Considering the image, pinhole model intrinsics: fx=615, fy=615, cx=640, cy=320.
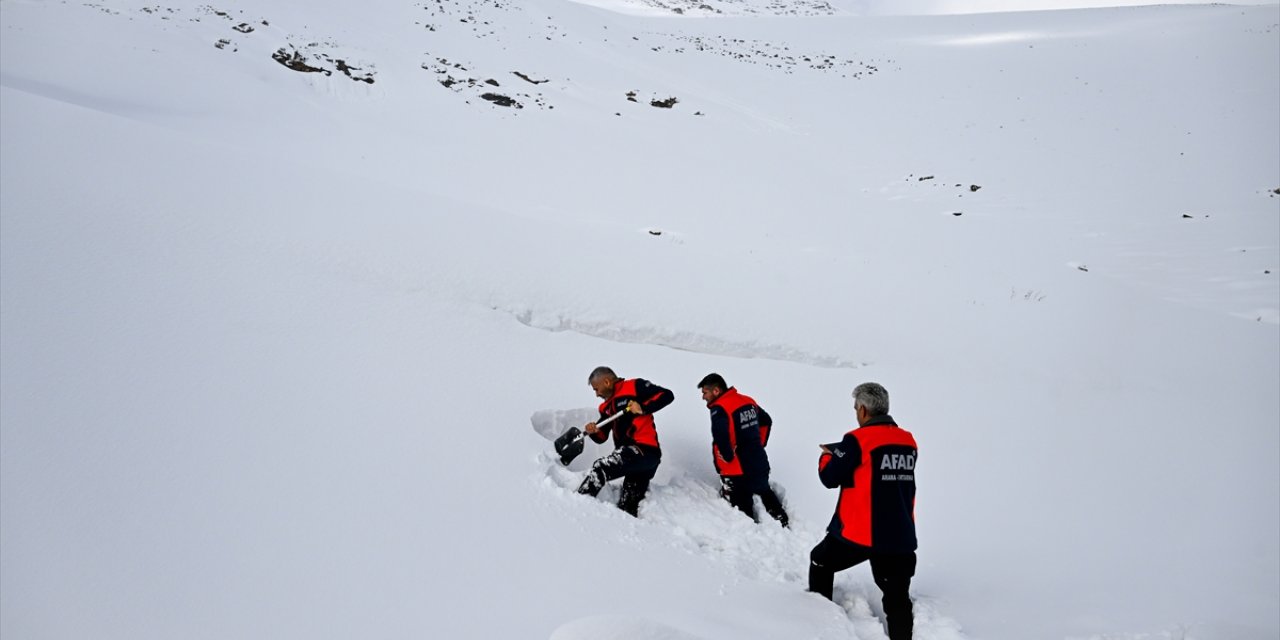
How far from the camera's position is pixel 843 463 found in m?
3.18

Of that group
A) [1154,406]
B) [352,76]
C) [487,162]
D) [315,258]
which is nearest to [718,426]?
[315,258]

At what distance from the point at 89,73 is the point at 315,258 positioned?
11098 millimetres

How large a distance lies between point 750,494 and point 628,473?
88 cm

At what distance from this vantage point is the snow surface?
2678 mm

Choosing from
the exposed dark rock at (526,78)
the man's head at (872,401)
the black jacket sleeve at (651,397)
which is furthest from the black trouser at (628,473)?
the exposed dark rock at (526,78)

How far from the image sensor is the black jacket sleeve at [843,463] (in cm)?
317

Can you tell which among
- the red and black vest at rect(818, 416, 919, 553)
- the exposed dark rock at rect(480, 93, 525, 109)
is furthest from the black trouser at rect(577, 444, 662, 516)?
the exposed dark rock at rect(480, 93, 525, 109)

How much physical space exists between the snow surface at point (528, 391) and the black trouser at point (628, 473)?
22 cm

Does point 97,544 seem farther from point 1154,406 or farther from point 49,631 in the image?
point 1154,406

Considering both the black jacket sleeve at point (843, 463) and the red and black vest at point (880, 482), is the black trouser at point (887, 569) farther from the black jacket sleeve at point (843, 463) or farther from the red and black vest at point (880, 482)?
the black jacket sleeve at point (843, 463)

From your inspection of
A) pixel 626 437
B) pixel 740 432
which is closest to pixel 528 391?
pixel 626 437

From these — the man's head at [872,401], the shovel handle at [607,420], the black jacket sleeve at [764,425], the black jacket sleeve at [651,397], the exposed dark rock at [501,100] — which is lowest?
the black jacket sleeve at [764,425]

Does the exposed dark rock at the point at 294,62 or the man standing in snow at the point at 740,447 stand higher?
the exposed dark rock at the point at 294,62

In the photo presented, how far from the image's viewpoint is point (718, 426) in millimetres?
4117
